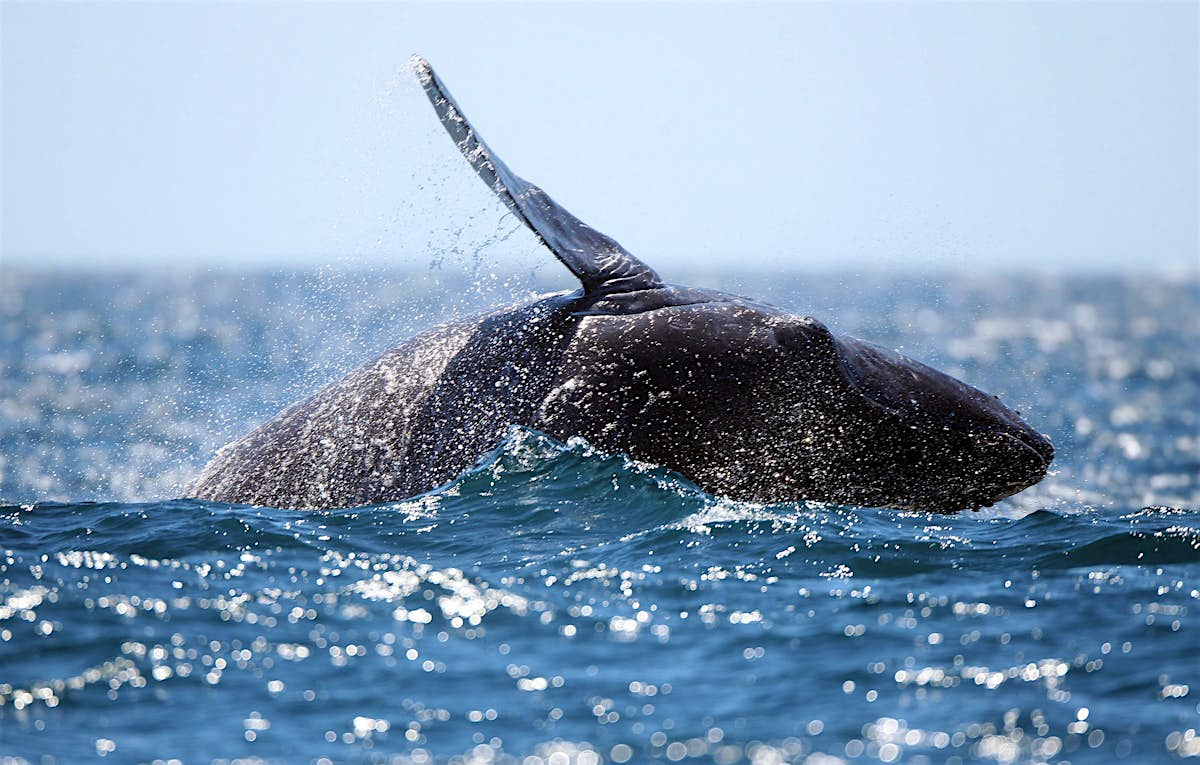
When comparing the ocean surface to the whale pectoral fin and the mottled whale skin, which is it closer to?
the mottled whale skin

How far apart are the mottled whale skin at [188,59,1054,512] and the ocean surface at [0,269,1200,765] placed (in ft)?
0.60

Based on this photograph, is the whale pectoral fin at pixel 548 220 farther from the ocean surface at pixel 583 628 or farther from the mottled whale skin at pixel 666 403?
the ocean surface at pixel 583 628

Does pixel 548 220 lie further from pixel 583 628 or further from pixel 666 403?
pixel 583 628

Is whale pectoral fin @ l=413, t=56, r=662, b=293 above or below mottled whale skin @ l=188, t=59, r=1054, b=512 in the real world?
above

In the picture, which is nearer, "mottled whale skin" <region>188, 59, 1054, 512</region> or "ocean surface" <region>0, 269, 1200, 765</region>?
"ocean surface" <region>0, 269, 1200, 765</region>

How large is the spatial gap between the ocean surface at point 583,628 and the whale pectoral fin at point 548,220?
1.01m

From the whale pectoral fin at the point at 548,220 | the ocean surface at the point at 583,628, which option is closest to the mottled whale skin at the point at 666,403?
the whale pectoral fin at the point at 548,220

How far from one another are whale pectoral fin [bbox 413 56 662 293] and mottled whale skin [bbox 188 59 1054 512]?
10 mm

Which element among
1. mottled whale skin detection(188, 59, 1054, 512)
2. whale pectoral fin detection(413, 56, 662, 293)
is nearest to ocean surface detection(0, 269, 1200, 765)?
mottled whale skin detection(188, 59, 1054, 512)

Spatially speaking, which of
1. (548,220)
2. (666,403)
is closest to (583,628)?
(666,403)

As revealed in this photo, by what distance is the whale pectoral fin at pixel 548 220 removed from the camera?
7.36 m

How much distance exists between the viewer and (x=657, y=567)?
22.0 ft

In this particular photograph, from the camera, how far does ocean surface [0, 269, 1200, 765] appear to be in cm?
482

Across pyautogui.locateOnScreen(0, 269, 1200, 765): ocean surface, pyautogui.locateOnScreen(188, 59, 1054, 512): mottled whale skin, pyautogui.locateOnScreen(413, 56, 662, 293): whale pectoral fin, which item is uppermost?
pyautogui.locateOnScreen(413, 56, 662, 293): whale pectoral fin
